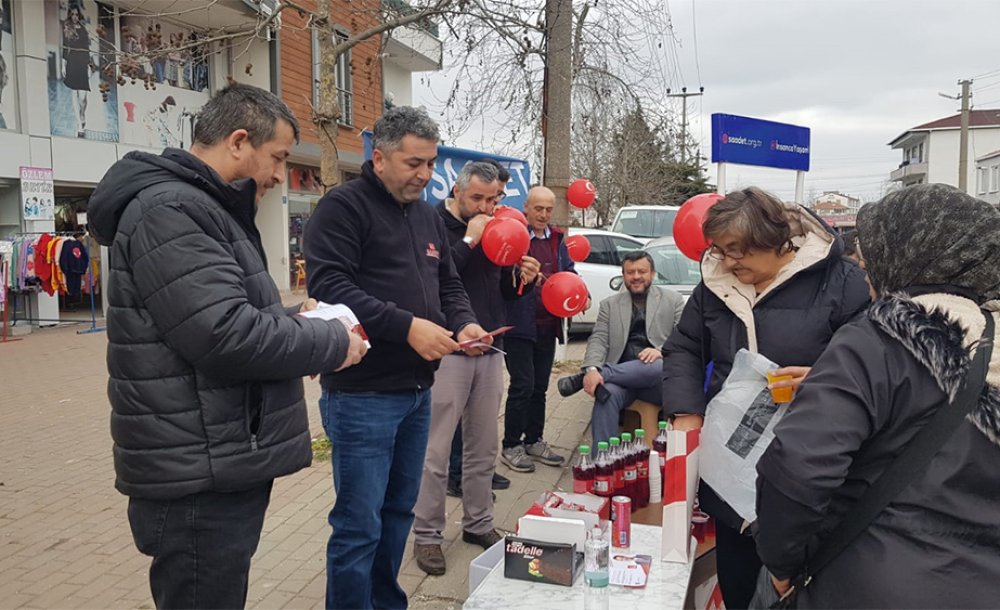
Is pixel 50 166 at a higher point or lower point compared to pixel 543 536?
higher

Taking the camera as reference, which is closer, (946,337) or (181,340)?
(946,337)

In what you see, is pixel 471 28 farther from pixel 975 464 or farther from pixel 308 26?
pixel 975 464

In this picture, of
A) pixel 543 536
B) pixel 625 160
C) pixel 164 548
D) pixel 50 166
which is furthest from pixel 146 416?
pixel 625 160

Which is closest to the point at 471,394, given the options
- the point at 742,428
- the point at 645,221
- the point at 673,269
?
the point at 742,428

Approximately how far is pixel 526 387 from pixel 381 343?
244cm

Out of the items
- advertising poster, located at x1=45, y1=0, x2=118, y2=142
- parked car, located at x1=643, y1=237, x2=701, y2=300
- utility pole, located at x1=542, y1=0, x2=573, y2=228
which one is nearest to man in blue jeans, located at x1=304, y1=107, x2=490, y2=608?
utility pole, located at x1=542, y1=0, x2=573, y2=228

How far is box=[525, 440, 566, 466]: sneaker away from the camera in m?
5.28

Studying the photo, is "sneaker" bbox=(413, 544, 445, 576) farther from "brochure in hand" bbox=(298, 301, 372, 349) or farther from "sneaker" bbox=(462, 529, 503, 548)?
"brochure in hand" bbox=(298, 301, 372, 349)

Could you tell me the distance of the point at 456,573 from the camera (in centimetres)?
353

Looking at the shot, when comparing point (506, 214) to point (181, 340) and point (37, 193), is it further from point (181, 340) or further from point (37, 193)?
point (37, 193)

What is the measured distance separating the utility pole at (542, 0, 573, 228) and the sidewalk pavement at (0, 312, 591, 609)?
228cm

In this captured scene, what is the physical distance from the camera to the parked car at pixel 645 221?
1479 centimetres

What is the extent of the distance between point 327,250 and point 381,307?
31 cm

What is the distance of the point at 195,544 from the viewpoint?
76.4 inches
